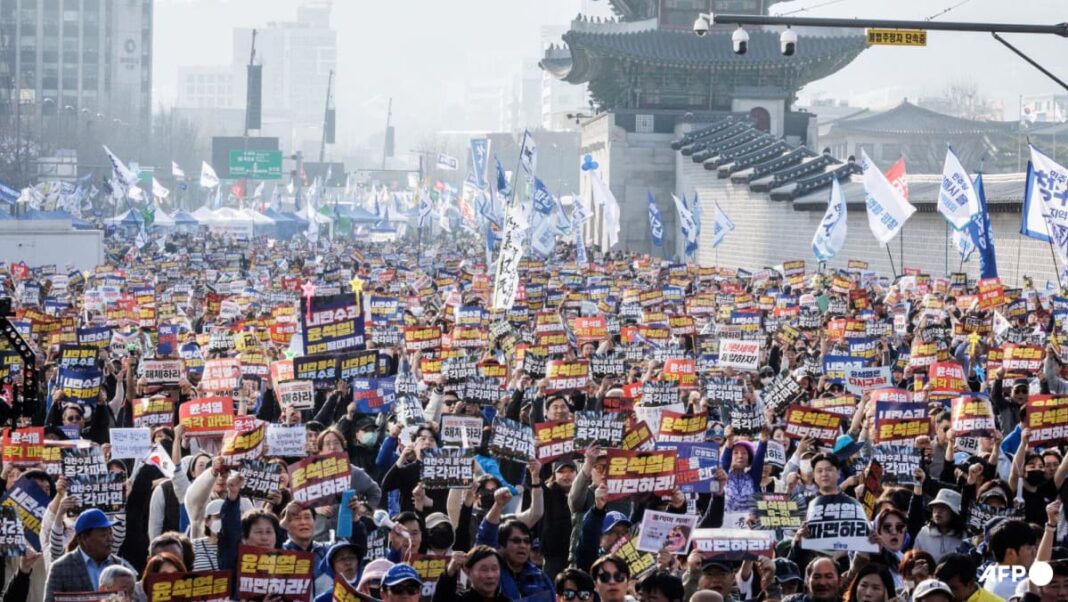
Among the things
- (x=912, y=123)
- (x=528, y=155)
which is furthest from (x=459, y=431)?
(x=912, y=123)

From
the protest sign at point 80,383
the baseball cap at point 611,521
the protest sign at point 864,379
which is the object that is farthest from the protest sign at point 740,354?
the baseball cap at point 611,521

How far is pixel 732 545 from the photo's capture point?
28.3ft

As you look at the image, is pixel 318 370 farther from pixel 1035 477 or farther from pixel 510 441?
pixel 1035 477

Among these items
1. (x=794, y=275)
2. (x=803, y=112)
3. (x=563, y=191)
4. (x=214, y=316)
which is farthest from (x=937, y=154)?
(x=214, y=316)

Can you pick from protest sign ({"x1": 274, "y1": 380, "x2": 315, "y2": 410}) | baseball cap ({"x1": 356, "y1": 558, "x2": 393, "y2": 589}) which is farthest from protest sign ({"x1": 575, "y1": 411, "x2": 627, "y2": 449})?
protest sign ({"x1": 274, "y1": 380, "x2": 315, "y2": 410})

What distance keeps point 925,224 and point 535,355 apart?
24.3 meters

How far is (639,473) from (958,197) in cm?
1602

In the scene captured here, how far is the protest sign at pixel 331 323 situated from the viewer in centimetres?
1559

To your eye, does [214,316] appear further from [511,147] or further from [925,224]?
[511,147]

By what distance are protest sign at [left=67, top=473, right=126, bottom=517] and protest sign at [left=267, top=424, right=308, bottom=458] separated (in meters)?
1.56

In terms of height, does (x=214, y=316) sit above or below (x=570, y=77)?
below

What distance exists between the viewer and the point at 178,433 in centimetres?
1175

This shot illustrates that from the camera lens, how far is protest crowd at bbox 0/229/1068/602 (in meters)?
8.09

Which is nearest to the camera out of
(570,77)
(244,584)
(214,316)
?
(244,584)
